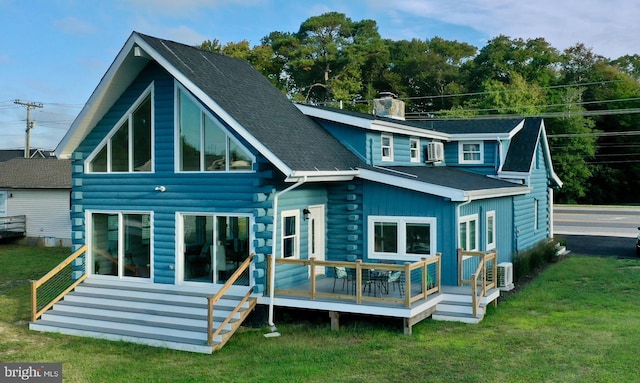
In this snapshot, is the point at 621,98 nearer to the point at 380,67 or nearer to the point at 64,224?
Answer: the point at 380,67

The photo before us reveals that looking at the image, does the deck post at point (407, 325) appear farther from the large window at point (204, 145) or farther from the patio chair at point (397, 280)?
the large window at point (204, 145)

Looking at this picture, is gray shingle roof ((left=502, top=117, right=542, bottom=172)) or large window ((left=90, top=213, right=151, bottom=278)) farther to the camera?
gray shingle roof ((left=502, top=117, right=542, bottom=172))

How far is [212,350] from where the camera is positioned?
37.0 ft

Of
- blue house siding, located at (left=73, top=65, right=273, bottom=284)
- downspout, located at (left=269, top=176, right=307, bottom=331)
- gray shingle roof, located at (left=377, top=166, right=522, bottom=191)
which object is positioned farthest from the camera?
gray shingle roof, located at (left=377, top=166, right=522, bottom=191)

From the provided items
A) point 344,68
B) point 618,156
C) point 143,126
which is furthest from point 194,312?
point 618,156

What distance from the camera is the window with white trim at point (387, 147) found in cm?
1770

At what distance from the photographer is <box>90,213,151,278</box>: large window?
14578 mm

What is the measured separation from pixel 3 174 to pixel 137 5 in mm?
18398

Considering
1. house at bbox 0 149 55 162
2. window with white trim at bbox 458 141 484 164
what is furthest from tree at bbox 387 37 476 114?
window with white trim at bbox 458 141 484 164

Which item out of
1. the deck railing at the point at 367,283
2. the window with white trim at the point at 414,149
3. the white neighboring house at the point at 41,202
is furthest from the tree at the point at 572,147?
the deck railing at the point at 367,283

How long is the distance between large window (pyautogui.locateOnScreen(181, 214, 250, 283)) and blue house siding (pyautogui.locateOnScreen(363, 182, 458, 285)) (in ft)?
12.3

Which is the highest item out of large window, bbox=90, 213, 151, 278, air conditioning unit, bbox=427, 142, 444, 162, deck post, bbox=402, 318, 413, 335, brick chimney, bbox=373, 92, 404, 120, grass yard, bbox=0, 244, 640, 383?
brick chimney, bbox=373, 92, 404, 120

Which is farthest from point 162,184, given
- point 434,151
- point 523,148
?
point 523,148

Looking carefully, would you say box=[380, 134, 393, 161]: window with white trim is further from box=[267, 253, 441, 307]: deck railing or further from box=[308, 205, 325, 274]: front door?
box=[267, 253, 441, 307]: deck railing
